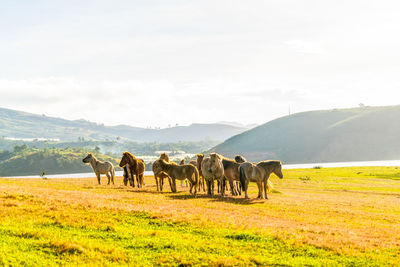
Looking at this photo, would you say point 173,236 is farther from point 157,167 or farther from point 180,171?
point 157,167

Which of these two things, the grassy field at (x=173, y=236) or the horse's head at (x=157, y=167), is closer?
the grassy field at (x=173, y=236)

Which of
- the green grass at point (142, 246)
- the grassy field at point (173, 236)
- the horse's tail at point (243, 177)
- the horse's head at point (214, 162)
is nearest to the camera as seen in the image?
the green grass at point (142, 246)

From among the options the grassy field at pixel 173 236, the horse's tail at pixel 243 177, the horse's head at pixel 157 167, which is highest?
the horse's head at pixel 157 167

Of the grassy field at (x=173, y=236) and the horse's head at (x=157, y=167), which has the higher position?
the horse's head at (x=157, y=167)

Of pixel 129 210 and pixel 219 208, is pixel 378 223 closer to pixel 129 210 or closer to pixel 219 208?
pixel 219 208

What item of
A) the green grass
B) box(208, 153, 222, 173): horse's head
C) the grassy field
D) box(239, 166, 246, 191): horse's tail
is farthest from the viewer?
box(239, 166, 246, 191): horse's tail

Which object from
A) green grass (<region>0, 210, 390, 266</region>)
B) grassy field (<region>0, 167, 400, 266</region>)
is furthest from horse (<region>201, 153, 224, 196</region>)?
green grass (<region>0, 210, 390, 266</region>)

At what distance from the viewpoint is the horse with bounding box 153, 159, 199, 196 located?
3091 cm

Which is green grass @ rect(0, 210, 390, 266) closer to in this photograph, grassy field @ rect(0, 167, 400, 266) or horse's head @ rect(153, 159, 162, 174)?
grassy field @ rect(0, 167, 400, 266)

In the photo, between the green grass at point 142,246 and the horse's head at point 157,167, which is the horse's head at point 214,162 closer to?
the horse's head at point 157,167

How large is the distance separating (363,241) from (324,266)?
5028mm

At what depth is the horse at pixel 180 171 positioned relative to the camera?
101ft

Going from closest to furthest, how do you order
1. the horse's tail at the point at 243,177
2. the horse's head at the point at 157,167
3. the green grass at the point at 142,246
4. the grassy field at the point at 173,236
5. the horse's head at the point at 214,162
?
the green grass at the point at 142,246 → the grassy field at the point at 173,236 → the horse's head at the point at 214,162 → the horse's tail at the point at 243,177 → the horse's head at the point at 157,167

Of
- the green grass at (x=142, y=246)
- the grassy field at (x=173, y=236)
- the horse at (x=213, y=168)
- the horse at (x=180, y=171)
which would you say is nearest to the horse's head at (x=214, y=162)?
the horse at (x=213, y=168)
